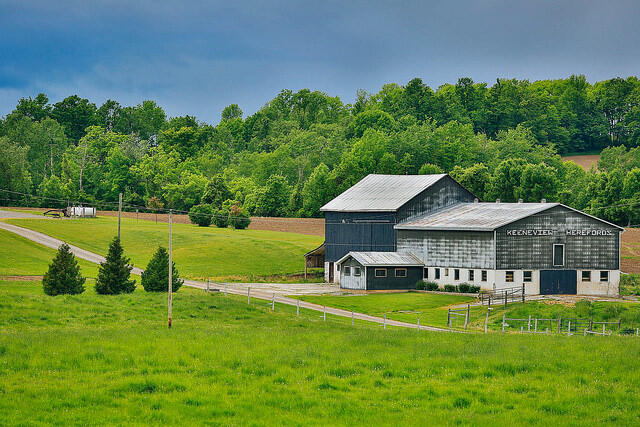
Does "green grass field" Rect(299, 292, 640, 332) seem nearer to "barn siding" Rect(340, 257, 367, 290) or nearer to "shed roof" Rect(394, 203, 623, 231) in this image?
"barn siding" Rect(340, 257, 367, 290)

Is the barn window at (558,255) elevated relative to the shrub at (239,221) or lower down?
lower down

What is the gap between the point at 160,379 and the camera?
2223cm

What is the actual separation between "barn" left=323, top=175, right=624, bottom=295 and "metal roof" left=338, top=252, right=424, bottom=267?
0.09 m

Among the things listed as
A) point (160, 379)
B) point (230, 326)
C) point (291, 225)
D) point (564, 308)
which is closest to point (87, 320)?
point (230, 326)

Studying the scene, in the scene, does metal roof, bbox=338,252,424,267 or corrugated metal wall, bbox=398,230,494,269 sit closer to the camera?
corrugated metal wall, bbox=398,230,494,269

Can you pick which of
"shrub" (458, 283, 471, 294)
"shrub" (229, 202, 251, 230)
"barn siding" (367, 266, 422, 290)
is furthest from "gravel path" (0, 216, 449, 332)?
"shrub" (229, 202, 251, 230)

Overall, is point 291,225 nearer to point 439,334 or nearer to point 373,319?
point 373,319

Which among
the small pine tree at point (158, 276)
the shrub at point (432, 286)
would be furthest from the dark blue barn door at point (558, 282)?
the small pine tree at point (158, 276)

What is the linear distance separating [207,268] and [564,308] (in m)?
36.9

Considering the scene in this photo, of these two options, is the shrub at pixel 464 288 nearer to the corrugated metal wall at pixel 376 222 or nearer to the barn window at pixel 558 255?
the barn window at pixel 558 255

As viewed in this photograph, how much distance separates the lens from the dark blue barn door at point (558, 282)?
66.4 m

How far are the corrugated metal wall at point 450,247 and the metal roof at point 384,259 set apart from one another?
2.93ft

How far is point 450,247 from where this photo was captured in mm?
69062

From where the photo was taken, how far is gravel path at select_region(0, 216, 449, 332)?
170 ft
